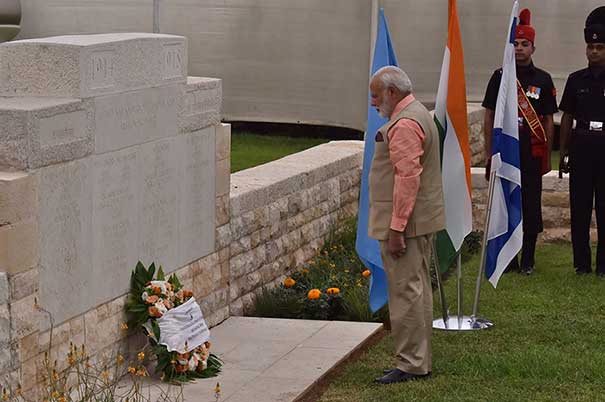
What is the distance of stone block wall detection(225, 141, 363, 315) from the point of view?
940 centimetres

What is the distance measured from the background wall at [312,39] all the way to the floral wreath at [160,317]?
1129 cm

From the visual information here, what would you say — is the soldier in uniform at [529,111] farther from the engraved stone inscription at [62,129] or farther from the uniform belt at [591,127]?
the engraved stone inscription at [62,129]

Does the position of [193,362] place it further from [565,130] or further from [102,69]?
[565,130]

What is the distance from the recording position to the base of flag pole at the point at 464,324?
29.6 feet

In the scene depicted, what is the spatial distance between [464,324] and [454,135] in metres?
1.36

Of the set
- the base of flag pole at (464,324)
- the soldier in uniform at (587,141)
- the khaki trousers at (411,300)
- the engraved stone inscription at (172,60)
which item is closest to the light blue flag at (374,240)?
the base of flag pole at (464,324)

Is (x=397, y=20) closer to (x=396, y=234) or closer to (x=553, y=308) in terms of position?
(x=553, y=308)

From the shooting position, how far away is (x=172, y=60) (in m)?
7.94

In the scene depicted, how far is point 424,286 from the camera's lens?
757cm

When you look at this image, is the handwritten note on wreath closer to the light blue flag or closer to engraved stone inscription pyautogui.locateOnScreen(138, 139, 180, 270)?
engraved stone inscription pyautogui.locateOnScreen(138, 139, 180, 270)

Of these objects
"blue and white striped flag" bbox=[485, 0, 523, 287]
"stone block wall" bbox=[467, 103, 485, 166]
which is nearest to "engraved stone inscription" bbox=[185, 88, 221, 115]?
"blue and white striped flag" bbox=[485, 0, 523, 287]

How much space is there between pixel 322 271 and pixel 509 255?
169 cm

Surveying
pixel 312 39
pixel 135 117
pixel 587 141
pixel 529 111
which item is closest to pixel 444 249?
pixel 529 111

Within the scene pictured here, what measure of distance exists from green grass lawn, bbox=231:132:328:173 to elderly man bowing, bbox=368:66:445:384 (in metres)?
8.32
